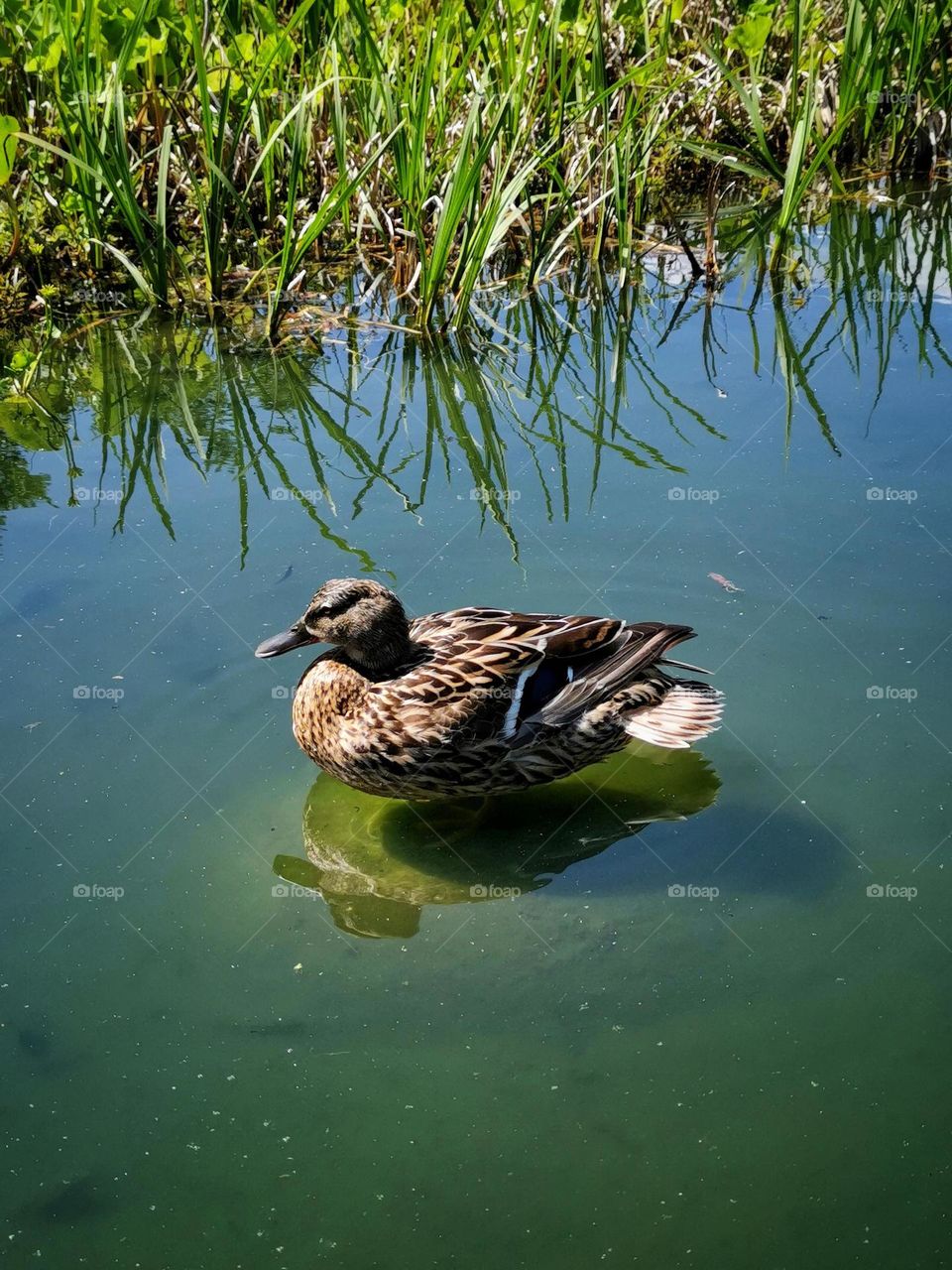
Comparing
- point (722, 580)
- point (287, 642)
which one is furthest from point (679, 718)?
point (287, 642)

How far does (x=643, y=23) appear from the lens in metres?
8.19

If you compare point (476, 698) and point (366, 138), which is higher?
point (366, 138)

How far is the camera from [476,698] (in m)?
3.84

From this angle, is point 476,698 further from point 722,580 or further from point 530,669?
point 722,580

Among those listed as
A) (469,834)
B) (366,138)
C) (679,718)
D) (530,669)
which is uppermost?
(366,138)

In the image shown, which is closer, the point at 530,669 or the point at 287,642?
the point at 530,669

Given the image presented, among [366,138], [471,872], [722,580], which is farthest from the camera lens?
[366,138]

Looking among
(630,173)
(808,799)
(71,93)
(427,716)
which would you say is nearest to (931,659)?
(808,799)

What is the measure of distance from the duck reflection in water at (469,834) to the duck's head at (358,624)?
46 centimetres

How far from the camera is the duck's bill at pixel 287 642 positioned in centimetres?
399

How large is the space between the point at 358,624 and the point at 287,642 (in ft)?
0.84

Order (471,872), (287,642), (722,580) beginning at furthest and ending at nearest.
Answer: (722,580), (287,642), (471,872)

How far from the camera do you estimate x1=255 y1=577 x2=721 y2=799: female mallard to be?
3.81 metres

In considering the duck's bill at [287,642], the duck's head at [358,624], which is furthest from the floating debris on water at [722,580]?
the duck's bill at [287,642]
